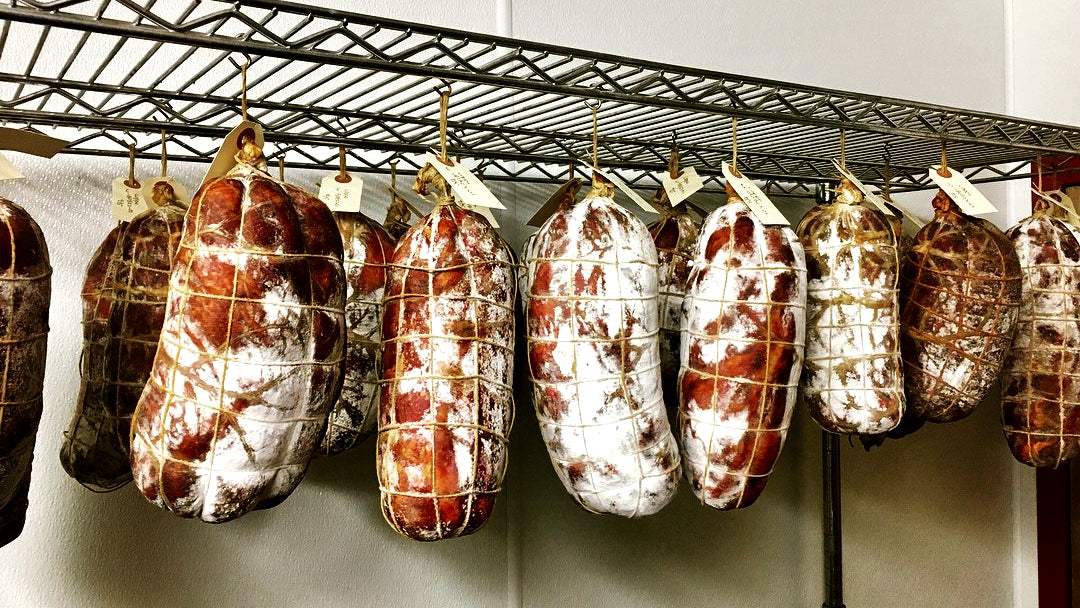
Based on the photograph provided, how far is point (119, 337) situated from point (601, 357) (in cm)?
54

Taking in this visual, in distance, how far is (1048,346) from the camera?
1326 millimetres

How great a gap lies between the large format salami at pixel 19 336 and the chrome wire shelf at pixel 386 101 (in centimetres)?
18

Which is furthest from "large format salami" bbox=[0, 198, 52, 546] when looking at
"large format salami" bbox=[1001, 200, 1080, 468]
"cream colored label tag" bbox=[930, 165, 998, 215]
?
"large format salami" bbox=[1001, 200, 1080, 468]

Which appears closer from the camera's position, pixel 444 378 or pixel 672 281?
pixel 444 378

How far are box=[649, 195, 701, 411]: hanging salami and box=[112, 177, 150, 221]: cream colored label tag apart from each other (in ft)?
2.26

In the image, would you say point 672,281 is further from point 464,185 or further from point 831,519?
point 831,519

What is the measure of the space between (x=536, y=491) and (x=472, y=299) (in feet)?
2.32

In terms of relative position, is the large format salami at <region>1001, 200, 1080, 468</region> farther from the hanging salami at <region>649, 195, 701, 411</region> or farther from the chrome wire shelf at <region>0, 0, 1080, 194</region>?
the hanging salami at <region>649, 195, 701, 411</region>

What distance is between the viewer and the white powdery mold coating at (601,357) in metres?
0.92

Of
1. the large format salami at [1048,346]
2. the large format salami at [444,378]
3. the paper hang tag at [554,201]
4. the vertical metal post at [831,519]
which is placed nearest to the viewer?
the large format salami at [444,378]

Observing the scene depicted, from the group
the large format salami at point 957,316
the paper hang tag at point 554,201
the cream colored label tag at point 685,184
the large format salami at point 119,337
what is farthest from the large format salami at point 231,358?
the large format salami at point 957,316

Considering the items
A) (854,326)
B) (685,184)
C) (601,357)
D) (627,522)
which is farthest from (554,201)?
(627,522)

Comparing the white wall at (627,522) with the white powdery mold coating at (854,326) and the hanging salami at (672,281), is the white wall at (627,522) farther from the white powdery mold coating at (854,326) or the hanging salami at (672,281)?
the white powdery mold coating at (854,326)

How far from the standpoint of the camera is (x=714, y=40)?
169 cm
